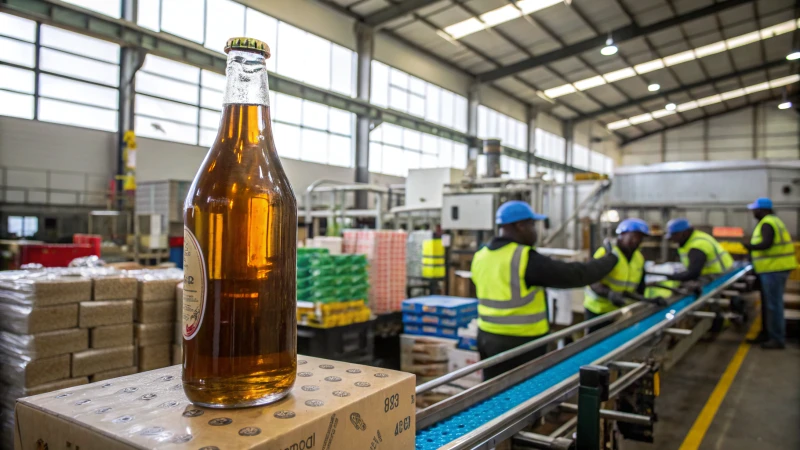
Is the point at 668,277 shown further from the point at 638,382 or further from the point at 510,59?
the point at 510,59

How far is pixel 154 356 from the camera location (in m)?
3.32

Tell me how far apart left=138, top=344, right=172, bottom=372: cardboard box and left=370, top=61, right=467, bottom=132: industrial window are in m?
12.8

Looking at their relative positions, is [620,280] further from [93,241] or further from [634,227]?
[93,241]

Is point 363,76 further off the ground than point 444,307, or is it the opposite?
point 363,76

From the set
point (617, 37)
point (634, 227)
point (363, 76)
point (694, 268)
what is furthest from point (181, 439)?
point (617, 37)

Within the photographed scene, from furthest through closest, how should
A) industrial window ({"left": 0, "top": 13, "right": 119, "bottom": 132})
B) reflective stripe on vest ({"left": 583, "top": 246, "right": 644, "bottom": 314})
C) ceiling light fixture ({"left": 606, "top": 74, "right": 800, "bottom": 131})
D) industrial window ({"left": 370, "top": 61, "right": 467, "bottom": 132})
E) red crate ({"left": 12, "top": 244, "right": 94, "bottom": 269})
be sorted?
1. ceiling light fixture ({"left": 606, "top": 74, "right": 800, "bottom": 131})
2. industrial window ({"left": 370, "top": 61, "right": 467, "bottom": 132})
3. industrial window ({"left": 0, "top": 13, "right": 119, "bottom": 132})
4. red crate ({"left": 12, "top": 244, "right": 94, "bottom": 269})
5. reflective stripe on vest ({"left": 583, "top": 246, "right": 644, "bottom": 314})

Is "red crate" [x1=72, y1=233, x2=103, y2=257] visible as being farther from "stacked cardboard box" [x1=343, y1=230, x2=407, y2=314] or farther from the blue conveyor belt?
the blue conveyor belt

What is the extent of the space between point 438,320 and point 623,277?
1784mm

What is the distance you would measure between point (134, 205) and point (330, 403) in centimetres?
1082

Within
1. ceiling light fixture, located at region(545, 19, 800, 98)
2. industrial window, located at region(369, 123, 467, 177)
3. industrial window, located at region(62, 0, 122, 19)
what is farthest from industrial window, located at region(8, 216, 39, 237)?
ceiling light fixture, located at region(545, 19, 800, 98)

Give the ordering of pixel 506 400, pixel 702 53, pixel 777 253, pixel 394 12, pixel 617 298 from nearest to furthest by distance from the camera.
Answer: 1. pixel 506 400
2. pixel 617 298
3. pixel 777 253
4. pixel 394 12
5. pixel 702 53

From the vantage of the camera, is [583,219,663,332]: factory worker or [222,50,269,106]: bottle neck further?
[583,219,663,332]: factory worker

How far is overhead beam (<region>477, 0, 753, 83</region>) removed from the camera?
14.7 meters

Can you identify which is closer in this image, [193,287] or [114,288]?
[193,287]
